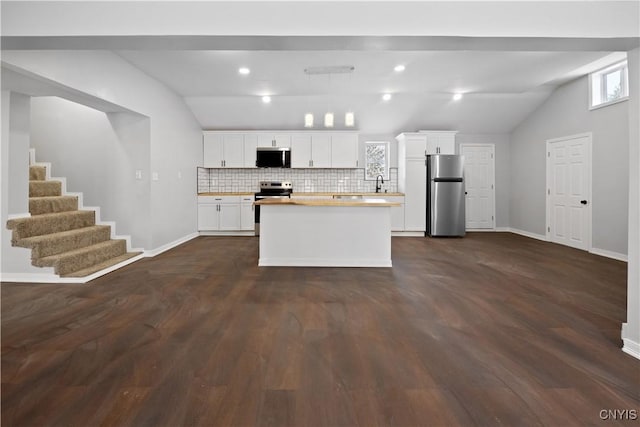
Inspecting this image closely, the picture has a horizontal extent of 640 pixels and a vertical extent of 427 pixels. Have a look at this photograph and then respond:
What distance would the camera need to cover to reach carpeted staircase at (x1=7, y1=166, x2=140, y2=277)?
386cm

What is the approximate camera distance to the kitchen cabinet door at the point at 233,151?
7555 millimetres

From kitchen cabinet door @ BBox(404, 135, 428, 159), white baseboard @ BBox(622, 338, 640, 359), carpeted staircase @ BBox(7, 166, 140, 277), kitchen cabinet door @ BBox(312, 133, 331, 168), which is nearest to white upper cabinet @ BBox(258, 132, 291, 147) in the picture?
kitchen cabinet door @ BBox(312, 133, 331, 168)

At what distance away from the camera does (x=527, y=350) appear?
2182 millimetres

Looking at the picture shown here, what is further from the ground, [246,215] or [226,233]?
[246,215]

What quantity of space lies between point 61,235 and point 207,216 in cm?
325

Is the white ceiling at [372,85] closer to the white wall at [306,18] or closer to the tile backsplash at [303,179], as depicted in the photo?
the tile backsplash at [303,179]

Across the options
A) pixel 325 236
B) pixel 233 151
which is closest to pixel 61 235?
pixel 325 236

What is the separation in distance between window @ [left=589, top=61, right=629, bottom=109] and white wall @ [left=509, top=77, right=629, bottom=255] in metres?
0.11

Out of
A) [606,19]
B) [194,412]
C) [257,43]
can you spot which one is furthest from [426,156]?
[194,412]

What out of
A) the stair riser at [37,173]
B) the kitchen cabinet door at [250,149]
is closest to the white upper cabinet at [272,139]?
the kitchen cabinet door at [250,149]

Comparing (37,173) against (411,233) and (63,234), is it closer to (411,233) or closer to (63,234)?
(63,234)

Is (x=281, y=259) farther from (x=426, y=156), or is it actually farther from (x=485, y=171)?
(x=485, y=171)

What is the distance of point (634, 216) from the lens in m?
2.16

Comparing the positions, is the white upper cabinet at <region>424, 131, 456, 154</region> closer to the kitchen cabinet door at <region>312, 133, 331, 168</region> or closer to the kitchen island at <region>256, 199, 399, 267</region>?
the kitchen cabinet door at <region>312, 133, 331, 168</region>
